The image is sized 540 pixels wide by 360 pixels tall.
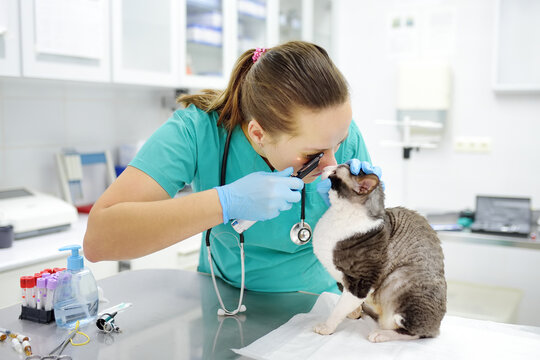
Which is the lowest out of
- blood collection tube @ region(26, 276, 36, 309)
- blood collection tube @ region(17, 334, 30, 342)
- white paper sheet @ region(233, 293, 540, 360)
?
white paper sheet @ region(233, 293, 540, 360)

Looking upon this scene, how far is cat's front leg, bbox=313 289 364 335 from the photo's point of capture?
38.3 inches

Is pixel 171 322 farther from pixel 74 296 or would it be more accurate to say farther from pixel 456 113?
pixel 456 113

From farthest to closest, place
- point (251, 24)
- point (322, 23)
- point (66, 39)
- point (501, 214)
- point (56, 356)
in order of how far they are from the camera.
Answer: point (322, 23)
point (251, 24)
point (501, 214)
point (66, 39)
point (56, 356)

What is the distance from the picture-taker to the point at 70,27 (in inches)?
79.4

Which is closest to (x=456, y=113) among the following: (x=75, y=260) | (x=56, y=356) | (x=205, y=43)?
(x=205, y=43)

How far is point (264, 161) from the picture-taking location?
1.22m

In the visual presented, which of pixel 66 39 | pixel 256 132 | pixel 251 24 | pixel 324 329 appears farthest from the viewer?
pixel 251 24

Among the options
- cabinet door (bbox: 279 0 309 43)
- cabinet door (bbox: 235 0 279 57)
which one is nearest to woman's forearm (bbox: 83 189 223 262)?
cabinet door (bbox: 235 0 279 57)

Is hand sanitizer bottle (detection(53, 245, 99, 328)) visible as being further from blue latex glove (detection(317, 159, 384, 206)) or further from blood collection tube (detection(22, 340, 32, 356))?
blue latex glove (detection(317, 159, 384, 206))

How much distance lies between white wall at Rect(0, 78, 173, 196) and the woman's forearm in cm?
136

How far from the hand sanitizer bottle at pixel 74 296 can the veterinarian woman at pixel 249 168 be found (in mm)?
39

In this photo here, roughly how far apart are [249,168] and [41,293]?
537 mm

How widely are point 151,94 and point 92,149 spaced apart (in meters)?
0.51

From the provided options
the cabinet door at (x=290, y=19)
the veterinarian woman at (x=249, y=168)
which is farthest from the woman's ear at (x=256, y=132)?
the cabinet door at (x=290, y=19)
